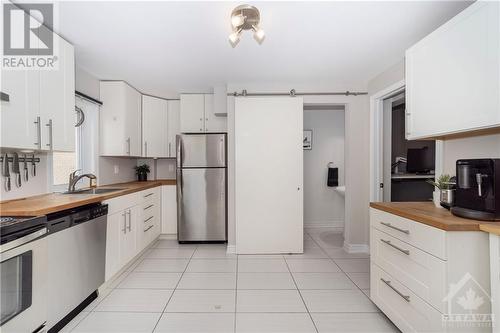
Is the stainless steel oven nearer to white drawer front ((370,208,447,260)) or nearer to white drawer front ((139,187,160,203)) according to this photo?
white drawer front ((139,187,160,203))

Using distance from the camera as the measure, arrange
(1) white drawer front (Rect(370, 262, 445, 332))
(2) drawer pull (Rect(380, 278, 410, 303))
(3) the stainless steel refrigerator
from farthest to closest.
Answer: (3) the stainless steel refrigerator < (2) drawer pull (Rect(380, 278, 410, 303)) < (1) white drawer front (Rect(370, 262, 445, 332))

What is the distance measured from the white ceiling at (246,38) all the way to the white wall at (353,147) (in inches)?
7.6

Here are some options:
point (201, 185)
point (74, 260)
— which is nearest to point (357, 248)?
point (201, 185)

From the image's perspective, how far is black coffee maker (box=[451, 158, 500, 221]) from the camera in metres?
1.33

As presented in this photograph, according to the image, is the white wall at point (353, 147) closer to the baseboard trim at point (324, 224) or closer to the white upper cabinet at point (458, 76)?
the baseboard trim at point (324, 224)

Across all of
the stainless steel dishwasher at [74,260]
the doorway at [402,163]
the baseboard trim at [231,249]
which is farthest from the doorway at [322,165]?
the stainless steel dishwasher at [74,260]

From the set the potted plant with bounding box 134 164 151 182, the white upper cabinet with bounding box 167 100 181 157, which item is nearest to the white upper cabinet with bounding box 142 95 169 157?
the white upper cabinet with bounding box 167 100 181 157

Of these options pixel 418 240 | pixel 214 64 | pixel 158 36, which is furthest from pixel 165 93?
pixel 418 240

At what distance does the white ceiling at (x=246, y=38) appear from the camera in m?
1.74

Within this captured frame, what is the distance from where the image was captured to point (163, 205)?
386cm

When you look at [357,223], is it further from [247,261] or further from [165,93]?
[165,93]

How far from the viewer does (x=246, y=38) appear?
2.16 meters

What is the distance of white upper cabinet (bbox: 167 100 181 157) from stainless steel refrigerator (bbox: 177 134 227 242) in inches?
22.1

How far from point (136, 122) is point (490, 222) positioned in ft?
12.6
